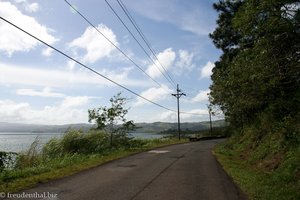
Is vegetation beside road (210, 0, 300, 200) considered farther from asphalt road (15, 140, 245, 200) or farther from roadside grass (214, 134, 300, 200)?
asphalt road (15, 140, 245, 200)

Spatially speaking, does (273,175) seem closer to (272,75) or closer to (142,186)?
(272,75)

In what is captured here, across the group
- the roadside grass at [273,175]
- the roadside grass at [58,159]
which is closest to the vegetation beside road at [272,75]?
the roadside grass at [273,175]

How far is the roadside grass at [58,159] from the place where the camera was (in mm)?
12655

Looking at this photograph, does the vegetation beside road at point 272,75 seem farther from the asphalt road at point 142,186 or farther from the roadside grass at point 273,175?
the asphalt road at point 142,186

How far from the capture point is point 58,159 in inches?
774

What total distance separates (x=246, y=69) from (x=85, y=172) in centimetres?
816

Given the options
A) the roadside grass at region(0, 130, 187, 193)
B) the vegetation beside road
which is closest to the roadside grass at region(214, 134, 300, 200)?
the vegetation beside road

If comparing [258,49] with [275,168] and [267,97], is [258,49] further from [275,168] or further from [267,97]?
[267,97]

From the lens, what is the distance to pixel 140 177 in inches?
537

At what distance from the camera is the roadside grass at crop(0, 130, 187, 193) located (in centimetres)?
1266

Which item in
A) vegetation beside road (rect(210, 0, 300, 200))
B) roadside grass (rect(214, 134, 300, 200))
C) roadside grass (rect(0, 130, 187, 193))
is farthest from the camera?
roadside grass (rect(0, 130, 187, 193))

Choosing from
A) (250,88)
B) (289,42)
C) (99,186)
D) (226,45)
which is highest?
(226,45)

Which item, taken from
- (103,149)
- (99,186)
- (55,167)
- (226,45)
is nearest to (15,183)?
(99,186)

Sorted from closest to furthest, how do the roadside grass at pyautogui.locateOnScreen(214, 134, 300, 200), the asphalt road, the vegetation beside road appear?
the asphalt road → the roadside grass at pyautogui.locateOnScreen(214, 134, 300, 200) → the vegetation beside road
